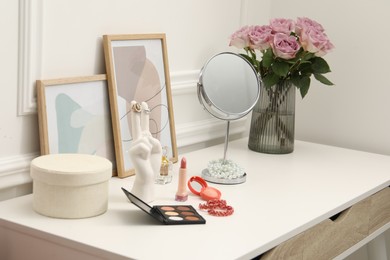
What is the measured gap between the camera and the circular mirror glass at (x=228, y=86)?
180 cm

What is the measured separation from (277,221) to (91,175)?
42 centimetres

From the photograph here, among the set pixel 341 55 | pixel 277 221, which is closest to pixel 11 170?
pixel 277 221

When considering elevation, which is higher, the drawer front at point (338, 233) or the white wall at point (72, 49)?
the white wall at point (72, 49)

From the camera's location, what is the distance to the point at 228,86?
1.82 metres

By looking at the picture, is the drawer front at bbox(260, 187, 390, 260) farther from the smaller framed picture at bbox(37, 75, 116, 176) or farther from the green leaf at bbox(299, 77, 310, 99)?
the smaller framed picture at bbox(37, 75, 116, 176)

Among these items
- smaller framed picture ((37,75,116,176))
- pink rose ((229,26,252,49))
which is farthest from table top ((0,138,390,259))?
pink rose ((229,26,252,49))

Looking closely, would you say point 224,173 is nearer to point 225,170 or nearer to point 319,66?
point 225,170

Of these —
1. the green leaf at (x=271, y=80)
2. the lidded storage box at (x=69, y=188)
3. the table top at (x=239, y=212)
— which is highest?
the green leaf at (x=271, y=80)

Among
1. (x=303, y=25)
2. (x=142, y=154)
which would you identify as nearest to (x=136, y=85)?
(x=142, y=154)

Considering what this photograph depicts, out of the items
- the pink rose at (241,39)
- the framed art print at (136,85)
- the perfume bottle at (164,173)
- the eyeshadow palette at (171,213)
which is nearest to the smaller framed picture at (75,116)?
the framed art print at (136,85)

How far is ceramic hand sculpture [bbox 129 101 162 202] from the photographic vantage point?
5.16 feet

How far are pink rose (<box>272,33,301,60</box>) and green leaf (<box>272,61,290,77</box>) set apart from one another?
0.03 m

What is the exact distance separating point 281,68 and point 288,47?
0.07 meters

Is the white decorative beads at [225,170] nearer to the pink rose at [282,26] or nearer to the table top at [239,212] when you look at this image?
the table top at [239,212]
